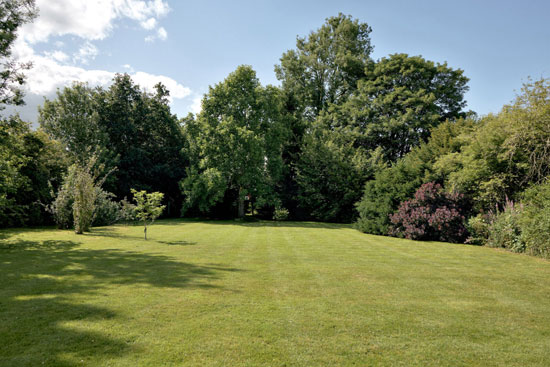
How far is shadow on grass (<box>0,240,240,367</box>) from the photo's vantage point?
3602mm

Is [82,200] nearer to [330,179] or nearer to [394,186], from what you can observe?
[394,186]

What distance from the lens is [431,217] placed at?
1493 cm

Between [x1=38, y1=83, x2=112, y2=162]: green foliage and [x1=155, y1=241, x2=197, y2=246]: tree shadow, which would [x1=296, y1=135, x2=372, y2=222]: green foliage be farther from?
[x1=38, y1=83, x2=112, y2=162]: green foliage

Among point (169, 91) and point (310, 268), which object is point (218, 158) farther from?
point (310, 268)

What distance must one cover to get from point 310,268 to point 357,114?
83.6ft

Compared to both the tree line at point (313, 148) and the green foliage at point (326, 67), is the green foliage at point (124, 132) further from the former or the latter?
the green foliage at point (326, 67)

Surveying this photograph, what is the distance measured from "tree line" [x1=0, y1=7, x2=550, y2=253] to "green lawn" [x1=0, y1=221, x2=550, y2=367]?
7.18 m

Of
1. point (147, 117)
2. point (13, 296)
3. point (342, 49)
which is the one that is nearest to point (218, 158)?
point (147, 117)

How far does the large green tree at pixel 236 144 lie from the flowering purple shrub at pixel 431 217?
13.7 meters

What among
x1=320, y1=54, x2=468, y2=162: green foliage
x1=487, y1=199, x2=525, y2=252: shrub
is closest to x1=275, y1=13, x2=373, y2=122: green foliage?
x1=320, y1=54, x2=468, y2=162: green foliage

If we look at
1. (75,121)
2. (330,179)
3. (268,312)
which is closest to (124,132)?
(75,121)

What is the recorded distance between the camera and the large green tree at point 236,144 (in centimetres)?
2634

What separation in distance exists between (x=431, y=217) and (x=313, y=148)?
1468 cm

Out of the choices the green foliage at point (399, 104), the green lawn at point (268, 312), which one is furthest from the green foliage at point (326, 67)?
the green lawn at point (268, 312)
